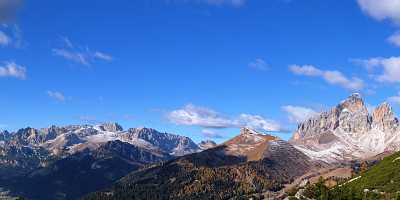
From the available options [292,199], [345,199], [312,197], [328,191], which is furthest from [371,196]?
[292,199]

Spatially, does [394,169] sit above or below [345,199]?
above

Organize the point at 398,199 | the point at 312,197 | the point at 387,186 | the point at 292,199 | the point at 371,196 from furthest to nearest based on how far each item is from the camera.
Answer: the point at 292,199
the point at 312,197
the point at 387,186
the point at 371,196
the point at 398,199

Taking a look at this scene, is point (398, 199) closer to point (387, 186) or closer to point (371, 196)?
point (371, 196)

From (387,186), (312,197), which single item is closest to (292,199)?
(312,197)

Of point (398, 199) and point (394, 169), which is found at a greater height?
point (394, 169)

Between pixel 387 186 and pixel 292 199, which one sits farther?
pixel 292 199

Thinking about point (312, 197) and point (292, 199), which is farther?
point (292, 199)

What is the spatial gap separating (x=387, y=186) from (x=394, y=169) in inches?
1069

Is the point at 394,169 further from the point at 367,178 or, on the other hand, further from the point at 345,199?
the point at 345,199

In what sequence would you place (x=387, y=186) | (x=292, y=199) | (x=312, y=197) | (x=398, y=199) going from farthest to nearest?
(x=292, y=199) < (x=312, y=197) < (x=387, y=186) < (x=398, y=199)

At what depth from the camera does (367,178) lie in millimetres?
197000

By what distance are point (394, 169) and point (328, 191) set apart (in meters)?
34.5

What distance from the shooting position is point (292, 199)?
195625 mm

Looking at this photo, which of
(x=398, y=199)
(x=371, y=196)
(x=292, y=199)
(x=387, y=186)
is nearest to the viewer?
(x=398, y=199)
